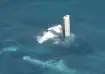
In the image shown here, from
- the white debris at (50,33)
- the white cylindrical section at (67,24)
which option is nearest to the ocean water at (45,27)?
the white debris at (50,33)

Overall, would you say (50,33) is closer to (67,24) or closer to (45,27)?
A: (45,27)

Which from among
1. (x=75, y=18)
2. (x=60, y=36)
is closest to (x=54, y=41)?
(x=60, y=36)

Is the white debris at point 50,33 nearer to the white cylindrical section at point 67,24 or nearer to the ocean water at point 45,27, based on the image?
the ocean water at point 45,27

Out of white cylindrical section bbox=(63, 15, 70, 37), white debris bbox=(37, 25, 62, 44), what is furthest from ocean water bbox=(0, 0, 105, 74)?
white cylindrical section bbox=(63, 15, 70, 37)

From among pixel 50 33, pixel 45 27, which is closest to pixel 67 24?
pixel 50 33

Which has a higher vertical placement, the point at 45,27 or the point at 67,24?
the point at 45,27

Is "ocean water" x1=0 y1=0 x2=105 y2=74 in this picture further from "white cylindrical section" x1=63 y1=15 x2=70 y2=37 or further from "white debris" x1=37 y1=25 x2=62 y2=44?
"white cylindrical section" x1=63 y1=15 x2=70 y2=37

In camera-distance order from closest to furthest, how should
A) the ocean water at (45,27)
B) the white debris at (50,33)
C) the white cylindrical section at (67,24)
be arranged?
1. the ocean water at (45,27)
2. the white cylindrical section at (67,24)
3. the white debris at (50,33)

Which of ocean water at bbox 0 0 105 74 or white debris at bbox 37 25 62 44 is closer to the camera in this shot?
ocean water at bbox 0 0 105 74
